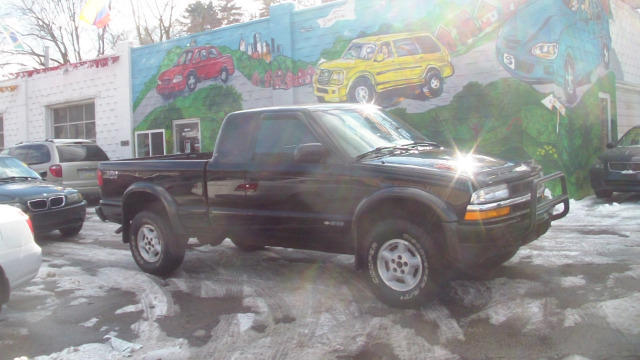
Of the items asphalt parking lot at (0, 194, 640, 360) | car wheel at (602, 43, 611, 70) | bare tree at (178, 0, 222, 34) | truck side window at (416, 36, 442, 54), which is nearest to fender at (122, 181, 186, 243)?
asphalt parking lot at (0, 194, 640, 360)

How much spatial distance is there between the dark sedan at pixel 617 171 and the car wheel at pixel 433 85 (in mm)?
3611

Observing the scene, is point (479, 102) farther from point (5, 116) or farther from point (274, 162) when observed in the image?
point (5, 116)

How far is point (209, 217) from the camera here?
5.52 meters

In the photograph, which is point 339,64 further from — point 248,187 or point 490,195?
point 490,195

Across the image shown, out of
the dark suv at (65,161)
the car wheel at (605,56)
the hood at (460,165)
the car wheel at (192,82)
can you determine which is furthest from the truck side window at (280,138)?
the car wheel at (605,56)

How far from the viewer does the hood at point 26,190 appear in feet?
25.2

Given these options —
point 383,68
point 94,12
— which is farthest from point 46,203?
point 94,12

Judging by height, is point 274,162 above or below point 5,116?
below

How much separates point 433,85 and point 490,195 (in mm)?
8103

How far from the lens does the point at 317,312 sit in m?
4.46

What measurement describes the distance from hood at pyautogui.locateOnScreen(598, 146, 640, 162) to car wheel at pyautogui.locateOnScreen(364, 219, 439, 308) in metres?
7.47

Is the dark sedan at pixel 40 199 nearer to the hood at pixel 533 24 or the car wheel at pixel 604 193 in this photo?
the hood at pixel 533 24

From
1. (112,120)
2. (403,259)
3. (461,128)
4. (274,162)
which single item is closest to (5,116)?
(112,120)

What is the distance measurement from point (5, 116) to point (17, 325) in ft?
67.0
